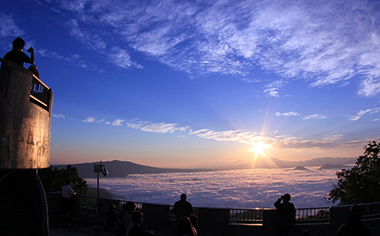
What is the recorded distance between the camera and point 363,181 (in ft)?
120

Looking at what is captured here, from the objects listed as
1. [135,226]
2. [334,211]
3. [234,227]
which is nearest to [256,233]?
[234,227]

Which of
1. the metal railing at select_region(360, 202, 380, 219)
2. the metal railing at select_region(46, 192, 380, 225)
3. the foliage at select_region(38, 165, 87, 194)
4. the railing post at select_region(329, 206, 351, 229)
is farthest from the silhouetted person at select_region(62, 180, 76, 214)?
the foliage at select_region(38, 165, 87, 194)

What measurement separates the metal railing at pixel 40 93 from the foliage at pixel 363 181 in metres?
38.5

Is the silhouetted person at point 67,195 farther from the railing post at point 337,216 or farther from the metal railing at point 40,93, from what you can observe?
the railing post at point 337,216

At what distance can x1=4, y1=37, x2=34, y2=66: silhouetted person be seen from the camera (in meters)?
7.42

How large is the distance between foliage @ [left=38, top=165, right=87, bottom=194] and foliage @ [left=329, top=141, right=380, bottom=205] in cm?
3913

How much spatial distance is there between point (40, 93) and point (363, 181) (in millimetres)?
40914

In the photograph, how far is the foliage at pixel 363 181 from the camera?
35156 millimetres

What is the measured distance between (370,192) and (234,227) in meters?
33.2

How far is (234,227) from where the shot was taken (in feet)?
37.5

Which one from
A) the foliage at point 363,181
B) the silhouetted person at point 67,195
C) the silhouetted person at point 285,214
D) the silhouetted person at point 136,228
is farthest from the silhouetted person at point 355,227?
the foliage at point 363,181

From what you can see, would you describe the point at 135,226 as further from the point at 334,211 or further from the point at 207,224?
the point at 334,211

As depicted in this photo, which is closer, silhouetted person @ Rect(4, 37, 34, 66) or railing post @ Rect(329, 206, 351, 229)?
silhouetted person @ Rect(4, 37, 34, 66)

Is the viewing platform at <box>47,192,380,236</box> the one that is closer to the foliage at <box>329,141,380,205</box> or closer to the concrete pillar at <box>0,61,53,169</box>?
the concrete pillar at <box>0,61,53,169</box>
